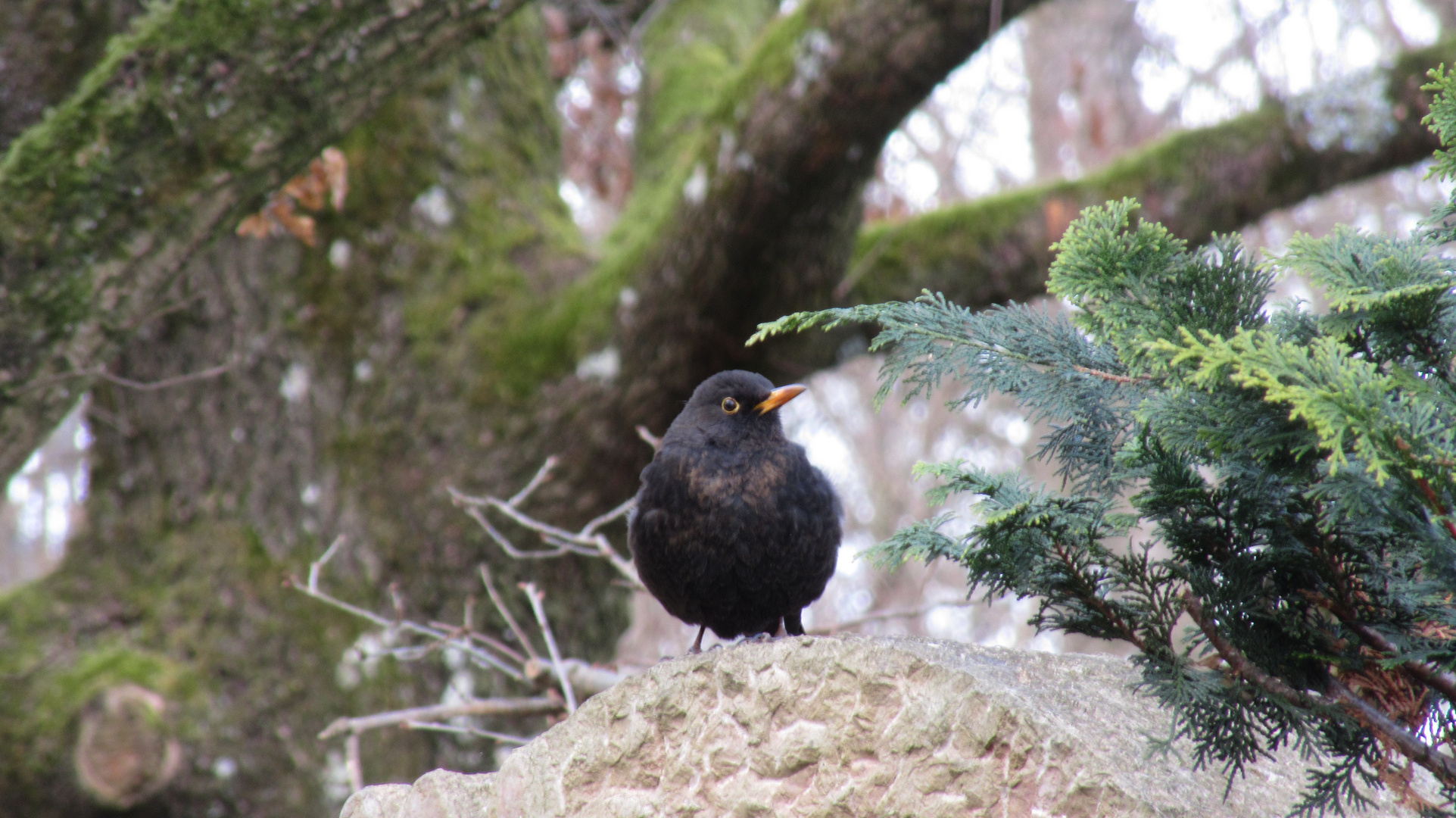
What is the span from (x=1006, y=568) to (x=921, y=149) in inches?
351

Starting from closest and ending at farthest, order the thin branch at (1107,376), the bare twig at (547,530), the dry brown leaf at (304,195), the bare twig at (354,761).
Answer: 1. the thin branch at (1107,376)
2. the bare twig at (354,761)
3. the bare twig at (547,530)
4. the dry brown leaf at (304,195)

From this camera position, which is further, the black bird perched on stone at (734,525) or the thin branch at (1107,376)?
the black bird perched on stone at (734,525)

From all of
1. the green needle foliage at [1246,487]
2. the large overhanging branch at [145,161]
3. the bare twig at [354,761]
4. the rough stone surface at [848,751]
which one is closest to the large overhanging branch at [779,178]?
the large overhanging branch at [145,161]

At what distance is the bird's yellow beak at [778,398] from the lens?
2.82 m

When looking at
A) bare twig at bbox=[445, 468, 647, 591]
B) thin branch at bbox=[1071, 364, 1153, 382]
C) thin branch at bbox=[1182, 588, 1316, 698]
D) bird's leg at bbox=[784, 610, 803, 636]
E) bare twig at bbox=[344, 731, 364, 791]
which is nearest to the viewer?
thin branch at bbox=[1182, 588, 1316, 698]

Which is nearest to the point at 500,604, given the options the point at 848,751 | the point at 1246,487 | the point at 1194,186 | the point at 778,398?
the point at 778,398

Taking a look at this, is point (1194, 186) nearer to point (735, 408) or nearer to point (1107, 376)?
point (735, 408)

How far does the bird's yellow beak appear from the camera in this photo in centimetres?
282

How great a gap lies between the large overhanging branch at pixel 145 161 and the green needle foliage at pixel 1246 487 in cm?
198

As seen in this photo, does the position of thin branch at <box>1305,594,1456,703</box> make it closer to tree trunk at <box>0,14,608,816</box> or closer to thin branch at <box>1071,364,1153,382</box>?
thin branch at <box>1071,364,1153,382</box>

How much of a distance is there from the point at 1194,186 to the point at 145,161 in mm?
3546

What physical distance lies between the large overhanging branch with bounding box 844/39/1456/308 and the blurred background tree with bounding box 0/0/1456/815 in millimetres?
13

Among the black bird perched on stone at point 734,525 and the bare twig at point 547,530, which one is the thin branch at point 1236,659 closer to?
the black bird perched on stone at point 734,525

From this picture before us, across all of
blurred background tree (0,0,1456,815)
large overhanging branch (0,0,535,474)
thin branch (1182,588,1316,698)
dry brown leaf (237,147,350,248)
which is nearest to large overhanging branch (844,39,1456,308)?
blurred background tree (0,0,1456,815)
